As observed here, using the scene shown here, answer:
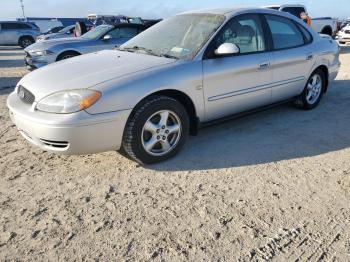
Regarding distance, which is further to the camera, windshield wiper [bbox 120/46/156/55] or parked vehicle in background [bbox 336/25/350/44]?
parked vehicle in background [bbox 336/25/350/44]

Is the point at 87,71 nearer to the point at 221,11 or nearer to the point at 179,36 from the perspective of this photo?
the point at 179,36

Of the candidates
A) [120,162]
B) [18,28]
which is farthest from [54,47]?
[18,28]

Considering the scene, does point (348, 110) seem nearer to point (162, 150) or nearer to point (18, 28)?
point (162, 150)

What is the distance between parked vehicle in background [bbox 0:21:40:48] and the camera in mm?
23875

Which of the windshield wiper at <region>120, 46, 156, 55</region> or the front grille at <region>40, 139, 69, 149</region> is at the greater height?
the windshield wiper at <region>120, 46, 156, 55</region>

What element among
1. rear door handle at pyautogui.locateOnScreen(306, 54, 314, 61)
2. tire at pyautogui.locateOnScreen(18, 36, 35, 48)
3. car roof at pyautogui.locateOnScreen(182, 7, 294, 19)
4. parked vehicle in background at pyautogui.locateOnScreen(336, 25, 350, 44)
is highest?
car roof at pyautogui.locateOnScreen(182, 7, 294, 19)

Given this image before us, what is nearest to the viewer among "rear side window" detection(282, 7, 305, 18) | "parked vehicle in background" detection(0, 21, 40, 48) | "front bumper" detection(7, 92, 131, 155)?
"front bumper" detection(7, 92, 131, 155)

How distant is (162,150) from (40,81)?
1.45m

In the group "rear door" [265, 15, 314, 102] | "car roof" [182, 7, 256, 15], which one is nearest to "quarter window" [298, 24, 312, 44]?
"rear door" [265, 15, 314, 102]

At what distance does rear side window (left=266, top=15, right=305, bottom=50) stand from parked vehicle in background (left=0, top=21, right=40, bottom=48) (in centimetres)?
2235

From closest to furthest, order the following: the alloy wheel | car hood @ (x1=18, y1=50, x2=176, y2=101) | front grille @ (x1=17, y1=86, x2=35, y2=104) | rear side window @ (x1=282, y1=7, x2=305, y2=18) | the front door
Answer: car hood @ (x1=18, y1=50, x2=176, y2=101)
front grille @ (x1=17, y1=86, x2=35, y2=104)
the alloy wheel
the front door
rear side window @ (x1=282, y1=7, x2=305, y2=18)

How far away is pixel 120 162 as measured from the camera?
3.90 metres

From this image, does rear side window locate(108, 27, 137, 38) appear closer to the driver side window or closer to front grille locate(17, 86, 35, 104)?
the driver side window

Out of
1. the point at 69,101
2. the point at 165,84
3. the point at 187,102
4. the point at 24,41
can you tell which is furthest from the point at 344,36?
the point at 24,41
